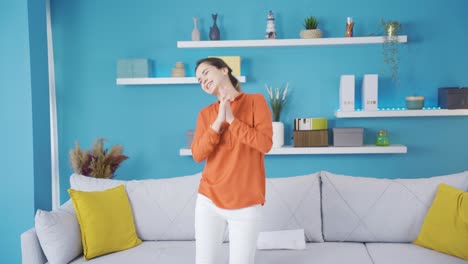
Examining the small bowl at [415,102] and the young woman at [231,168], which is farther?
the small bowl at [415,102]

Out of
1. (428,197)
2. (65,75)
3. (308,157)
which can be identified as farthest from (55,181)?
(428,197)

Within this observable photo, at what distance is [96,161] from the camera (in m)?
4.25

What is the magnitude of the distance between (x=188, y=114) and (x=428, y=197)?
89.3 inches

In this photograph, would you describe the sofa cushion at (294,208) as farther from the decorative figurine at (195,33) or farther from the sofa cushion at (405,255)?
the decorative figurine at (195,33)

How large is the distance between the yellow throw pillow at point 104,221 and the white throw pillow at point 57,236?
6 centimetres

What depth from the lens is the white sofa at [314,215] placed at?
2.97m

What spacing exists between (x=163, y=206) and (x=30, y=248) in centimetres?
81

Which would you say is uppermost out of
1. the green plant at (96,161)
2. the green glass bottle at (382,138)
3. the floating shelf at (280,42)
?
the floating shelf at (280,42)

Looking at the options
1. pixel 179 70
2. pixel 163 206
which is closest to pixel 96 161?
pixel 179 70

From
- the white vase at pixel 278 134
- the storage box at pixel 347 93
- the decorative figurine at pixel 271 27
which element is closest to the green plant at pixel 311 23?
the decorative figurine at pixel 271 27

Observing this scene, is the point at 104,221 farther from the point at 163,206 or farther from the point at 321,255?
the point at 321,255

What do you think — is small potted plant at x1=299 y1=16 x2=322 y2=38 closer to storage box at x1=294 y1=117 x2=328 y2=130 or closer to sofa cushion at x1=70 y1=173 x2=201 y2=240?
storage box at x1=294 y1=117 x2=328 y2=130

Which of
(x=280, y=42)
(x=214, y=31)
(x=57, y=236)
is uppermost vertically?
(x=214, y=31)

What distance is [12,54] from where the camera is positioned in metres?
3.70
